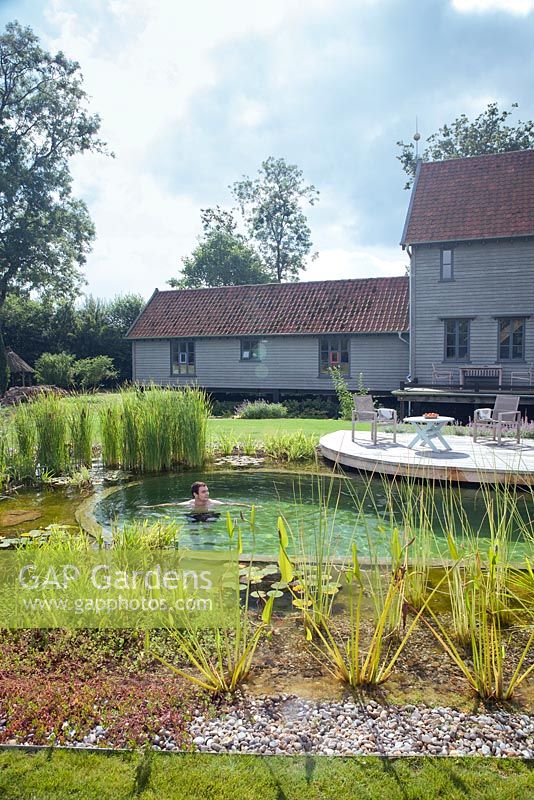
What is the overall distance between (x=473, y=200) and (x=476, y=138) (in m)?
16.2

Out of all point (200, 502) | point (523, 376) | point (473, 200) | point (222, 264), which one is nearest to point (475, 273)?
point (473, 200)

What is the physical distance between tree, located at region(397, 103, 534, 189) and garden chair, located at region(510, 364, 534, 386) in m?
16.8

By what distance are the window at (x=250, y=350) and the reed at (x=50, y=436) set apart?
51.3 feet

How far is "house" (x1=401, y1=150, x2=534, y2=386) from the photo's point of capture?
63.2 feet

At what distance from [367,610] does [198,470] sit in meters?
6.19

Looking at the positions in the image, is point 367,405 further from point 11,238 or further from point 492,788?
point 11,238

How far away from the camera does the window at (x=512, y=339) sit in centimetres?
1938

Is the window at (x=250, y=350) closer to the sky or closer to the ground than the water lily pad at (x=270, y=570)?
closer to the sky

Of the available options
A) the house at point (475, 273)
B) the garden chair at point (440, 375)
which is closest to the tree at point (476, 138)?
the house at point (475, 273)

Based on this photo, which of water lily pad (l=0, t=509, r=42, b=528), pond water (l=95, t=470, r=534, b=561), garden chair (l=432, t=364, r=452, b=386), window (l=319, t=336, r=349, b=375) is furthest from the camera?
window (l=319, t=336, r=349, b=375)

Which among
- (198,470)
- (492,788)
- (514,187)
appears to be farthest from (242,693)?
(514,187)

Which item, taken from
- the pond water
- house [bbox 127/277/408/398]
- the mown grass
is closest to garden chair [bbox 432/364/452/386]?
house [bbox 127/277/408/398]

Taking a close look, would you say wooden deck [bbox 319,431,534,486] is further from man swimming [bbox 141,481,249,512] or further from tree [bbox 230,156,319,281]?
tree [bbox 230,156,319,281]

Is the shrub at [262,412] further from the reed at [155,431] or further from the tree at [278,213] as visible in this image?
the tree at [278,213]
